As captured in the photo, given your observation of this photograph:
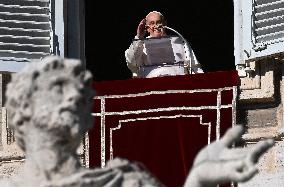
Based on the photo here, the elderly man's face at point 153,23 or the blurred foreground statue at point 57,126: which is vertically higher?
the elderly man's face at point 153,23

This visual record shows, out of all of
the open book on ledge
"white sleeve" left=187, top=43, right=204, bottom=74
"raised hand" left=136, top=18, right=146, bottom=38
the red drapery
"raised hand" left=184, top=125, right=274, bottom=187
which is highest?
"raised hand" left=136, top=18, right=146, bottom=38

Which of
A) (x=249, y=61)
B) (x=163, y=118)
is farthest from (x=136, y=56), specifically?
(x=249, y=61)

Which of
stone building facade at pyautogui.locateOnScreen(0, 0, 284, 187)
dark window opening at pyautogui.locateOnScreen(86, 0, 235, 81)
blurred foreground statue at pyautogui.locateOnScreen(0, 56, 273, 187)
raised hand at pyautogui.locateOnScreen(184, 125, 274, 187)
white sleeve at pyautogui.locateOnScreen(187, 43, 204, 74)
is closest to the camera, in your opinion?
raised hand at pyautogui.locateOnScreen(184, 125, 274, 187)

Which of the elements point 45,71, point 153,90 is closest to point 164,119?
point 153,90

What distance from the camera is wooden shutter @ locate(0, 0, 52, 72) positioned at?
1275cm

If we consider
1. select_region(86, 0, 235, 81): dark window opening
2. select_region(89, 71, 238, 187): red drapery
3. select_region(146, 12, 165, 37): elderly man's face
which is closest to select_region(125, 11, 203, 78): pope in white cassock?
select_region(146, 12, 165, 37): elderly man's face

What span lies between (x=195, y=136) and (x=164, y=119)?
0.29 metres

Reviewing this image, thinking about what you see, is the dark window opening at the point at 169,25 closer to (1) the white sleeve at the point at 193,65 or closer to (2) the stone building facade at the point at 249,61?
(1) the white sleeve at the point at 193,65

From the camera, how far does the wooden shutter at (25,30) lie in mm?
12750

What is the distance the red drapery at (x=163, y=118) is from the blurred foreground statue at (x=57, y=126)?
A: 655 cm

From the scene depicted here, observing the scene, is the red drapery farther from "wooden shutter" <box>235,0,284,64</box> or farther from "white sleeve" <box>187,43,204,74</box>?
"white sleeve" <box>187,43,204,74</box>

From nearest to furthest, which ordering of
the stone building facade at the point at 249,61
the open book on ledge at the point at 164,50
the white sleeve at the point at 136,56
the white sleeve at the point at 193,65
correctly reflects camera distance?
1. the stone building facade at the point at 249,61
2. the white sleeve at the point at 193,65
3. the open book on ledge at the point at 164,50
4. the white sleeve at the point at 136,56

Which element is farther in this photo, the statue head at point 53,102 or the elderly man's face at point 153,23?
the elderly man's face at point 153,23

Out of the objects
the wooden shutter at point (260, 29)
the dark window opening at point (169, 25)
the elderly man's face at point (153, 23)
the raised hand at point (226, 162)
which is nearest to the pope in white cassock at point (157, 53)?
the elderly man's face at point (153, 23)
